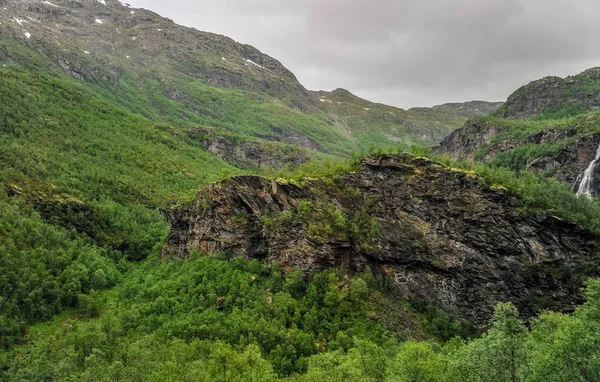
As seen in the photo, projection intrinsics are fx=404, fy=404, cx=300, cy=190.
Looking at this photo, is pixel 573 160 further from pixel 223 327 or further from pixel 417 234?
pixel 223 327

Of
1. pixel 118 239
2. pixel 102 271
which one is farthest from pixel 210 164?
pixel 102 271

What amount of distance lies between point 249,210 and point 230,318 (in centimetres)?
2324

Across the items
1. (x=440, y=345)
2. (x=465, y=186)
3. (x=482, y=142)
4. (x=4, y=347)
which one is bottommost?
(x=4, y=347)

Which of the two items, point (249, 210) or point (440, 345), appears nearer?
point (440, 345)

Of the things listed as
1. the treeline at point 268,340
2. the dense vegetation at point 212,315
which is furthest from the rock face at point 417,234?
the treeline at point 268,340

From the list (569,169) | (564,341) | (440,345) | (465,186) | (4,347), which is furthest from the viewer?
(569,169)

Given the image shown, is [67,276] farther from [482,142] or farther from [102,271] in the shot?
[482,142]

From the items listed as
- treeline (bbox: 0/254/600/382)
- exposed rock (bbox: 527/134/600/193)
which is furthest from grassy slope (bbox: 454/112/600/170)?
treeline (bbox: 0/254/600/382)

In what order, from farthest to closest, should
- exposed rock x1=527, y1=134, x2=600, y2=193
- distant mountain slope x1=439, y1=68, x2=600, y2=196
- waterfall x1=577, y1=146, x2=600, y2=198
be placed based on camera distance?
distant mountain slope x1=439, y1=68, x2=600, y2=196, exposed rock x1=527, y1=134, x2=600, y2=193, waterfall x1=577, y1=146, x2=600, y2=198

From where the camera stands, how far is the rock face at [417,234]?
67375mm

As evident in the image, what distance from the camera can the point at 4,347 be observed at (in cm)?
6800

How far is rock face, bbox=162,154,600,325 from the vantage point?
67.4 meters

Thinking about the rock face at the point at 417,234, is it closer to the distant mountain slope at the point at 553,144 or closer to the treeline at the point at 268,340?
the treeline at the point at 268,340

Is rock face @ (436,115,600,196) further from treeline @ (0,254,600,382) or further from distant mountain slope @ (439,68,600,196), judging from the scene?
treeline @ (0,254,600,382)
